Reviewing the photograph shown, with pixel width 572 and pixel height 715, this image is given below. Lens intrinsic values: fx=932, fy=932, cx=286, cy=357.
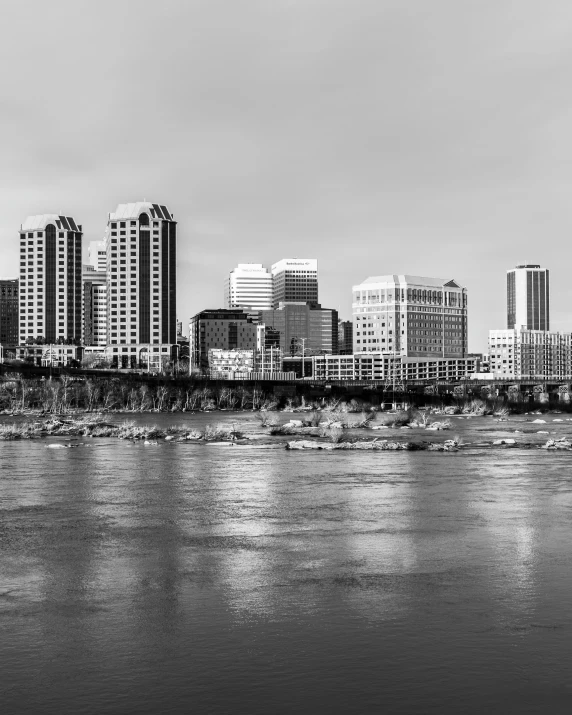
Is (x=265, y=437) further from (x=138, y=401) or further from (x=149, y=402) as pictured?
(x=138, y=401)

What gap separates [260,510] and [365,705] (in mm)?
22312

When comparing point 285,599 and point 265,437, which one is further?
point 265,437

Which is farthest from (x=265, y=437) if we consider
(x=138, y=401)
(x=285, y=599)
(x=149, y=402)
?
(x=138, y=401)

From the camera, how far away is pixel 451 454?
70.1 meters

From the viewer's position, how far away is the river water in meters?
19.7

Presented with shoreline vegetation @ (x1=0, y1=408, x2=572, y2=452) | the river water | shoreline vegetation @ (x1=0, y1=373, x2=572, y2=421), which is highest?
shoreline vegetation @ (x1=0, y1=373, x2=572, y2=421)

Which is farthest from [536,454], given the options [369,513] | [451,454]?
[369,513]

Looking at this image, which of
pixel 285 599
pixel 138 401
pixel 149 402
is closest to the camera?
pixel 285 599

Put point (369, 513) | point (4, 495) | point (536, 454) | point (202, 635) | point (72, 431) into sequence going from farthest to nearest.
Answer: point (72, 431) < point (536, 454) < point (4, 495) < point (369, 513) < point (202, 635)

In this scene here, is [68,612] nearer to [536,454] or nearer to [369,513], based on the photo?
[369,513]

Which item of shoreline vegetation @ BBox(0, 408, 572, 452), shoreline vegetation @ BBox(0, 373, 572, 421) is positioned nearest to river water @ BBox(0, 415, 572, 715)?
shoreline vegetation @ BBox(0, 408, 572, 452)

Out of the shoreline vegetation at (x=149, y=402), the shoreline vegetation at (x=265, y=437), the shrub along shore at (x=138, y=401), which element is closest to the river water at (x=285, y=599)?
the shoreline vegetation at (x=265, y=437)

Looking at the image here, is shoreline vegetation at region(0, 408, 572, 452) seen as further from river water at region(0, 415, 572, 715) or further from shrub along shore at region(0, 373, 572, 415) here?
shrub along shore at region(0, 373, 572, 415)

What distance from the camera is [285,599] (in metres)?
25.9
